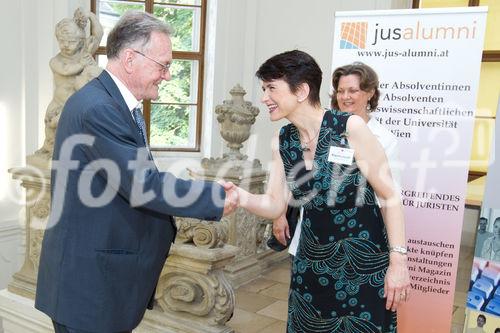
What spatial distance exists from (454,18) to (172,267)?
6.45 ft

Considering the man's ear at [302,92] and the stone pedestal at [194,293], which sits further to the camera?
the stone pedestal at [194,293]

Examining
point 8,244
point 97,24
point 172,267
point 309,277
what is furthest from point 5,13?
point 309,277

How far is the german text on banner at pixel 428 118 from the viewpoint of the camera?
2.81m

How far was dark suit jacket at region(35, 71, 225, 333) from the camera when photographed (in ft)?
4.92

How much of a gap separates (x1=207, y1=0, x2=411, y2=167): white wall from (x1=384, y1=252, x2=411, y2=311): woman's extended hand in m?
4.08

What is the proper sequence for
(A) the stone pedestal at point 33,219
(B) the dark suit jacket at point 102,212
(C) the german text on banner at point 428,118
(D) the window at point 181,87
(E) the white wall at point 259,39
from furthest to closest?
(D) the window at point 181,87
(E) the white wall at point 259,39
(A) the stone pedestal at point 33,219
(C) the german text on banner at point 428,118
(B) the dark suit jacket at point 102,212

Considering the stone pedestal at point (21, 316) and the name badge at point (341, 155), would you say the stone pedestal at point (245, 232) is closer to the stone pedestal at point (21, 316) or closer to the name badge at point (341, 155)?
the stone pedestal at point (21, 316)

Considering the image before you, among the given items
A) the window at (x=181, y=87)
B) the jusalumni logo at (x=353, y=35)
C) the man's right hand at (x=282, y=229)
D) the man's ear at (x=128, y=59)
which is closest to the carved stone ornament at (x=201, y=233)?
the man's right hand at (x=282, y=229)

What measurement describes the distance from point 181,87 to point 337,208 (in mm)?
4707

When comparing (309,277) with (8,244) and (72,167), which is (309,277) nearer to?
(72,167)

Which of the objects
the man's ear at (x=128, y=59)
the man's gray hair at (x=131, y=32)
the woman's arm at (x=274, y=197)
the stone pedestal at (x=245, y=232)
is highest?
the man's gray hair at (x=131, y=32)

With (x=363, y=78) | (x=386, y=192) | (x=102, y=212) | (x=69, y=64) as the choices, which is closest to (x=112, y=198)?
(x=102, y=212)

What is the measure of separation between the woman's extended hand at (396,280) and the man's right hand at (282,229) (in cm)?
45

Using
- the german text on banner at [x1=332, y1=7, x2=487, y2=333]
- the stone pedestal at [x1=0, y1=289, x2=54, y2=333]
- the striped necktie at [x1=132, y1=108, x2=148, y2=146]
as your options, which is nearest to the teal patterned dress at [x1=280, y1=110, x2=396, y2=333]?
the striped necktie at [x1=132, y1=108, x2=148, y2=146]
